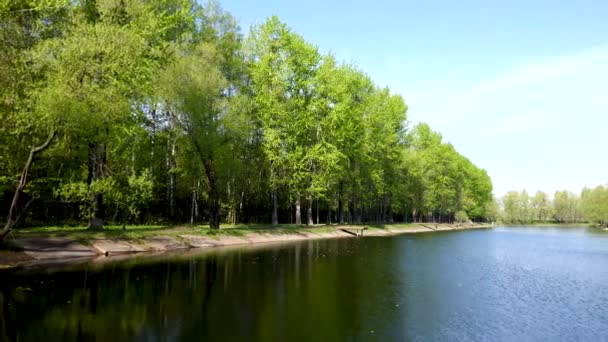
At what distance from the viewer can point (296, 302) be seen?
73.6ft

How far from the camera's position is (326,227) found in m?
72.9

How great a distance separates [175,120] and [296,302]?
35721 mm

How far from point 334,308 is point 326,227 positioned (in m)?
51.6

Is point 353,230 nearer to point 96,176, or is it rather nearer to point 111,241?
point 96,176

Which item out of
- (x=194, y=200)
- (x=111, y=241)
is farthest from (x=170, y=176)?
(x=111, y=241)

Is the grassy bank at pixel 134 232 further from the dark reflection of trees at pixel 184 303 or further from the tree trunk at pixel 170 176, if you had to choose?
the dark reflection of trees at pixel 184 303

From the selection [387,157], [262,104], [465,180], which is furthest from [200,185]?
[465,180]

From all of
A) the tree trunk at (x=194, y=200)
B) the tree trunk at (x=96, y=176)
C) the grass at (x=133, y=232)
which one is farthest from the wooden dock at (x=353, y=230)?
the tree trunk at (x=96, y=176)

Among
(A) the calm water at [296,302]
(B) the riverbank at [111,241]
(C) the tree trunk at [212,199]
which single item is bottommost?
(A) the calm water at [296,302]

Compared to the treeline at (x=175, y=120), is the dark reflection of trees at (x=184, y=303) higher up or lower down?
lower down

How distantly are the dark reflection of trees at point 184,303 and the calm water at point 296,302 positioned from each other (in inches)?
2.0

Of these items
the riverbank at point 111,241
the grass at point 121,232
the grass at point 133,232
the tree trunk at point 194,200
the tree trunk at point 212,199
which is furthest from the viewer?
the tree trunk at point 194,200

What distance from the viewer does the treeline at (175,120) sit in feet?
104

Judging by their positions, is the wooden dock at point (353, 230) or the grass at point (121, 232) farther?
the wooden dock at point (353, 230)
